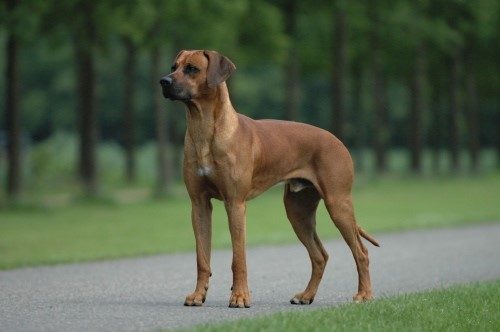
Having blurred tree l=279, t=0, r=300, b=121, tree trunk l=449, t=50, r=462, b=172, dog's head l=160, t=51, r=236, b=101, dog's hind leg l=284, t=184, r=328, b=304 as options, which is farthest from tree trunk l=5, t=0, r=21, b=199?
tree trunk l=449, t=50, r=462, b=172

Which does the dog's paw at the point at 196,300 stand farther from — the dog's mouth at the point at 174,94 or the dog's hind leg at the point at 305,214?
the dog's mouth at the point at 174,94

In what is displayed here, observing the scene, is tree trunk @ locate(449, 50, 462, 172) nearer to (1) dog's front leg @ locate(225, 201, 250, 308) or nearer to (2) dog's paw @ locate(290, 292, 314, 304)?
(2) dog's paw @ locate(290, 292, 314, 304)

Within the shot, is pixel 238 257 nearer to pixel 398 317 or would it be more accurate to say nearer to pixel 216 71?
pixel 398 317

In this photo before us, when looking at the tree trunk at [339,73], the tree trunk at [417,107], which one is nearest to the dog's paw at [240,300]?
the tree trunk at [339,73]

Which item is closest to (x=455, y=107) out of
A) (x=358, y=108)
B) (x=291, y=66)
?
→ (x=358, y=108)

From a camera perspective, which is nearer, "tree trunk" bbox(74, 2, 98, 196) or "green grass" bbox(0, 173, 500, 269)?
"green grass" bbox(0, 173, 500, 269)

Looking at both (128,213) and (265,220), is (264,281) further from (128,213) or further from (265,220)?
(128,213)

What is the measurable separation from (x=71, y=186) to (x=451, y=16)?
20.6m

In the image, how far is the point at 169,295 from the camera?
9914 mm

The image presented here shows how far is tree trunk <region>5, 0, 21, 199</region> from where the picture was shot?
923 inches

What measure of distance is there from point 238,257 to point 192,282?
2447 mm

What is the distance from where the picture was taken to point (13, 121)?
77.4ft

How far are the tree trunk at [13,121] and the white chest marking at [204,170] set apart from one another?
602 inches

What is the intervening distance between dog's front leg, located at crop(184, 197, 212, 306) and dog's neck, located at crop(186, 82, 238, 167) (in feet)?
1.34
